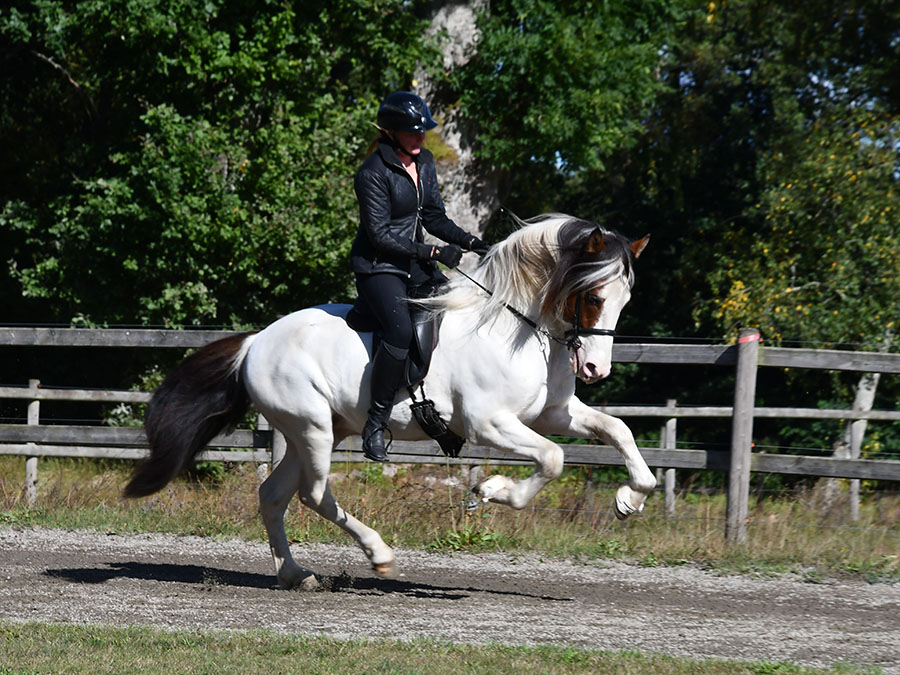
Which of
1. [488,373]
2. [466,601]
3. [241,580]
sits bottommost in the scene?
[241,580]

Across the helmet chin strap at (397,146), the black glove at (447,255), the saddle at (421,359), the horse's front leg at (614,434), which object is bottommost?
the horse's front leg at (614,434)

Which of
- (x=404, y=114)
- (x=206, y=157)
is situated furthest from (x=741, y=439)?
(x=206, y=157)

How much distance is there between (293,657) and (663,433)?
19.4 ft

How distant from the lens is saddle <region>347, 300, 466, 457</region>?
6090 millimetres

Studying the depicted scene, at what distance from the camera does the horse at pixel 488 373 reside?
19.4ft

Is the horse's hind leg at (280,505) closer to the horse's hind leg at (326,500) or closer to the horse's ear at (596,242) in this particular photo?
the horse's hind leg at (326,500)

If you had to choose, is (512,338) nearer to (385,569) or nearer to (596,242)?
(596,242)

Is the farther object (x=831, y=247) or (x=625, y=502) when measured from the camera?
(x=831, y=247)

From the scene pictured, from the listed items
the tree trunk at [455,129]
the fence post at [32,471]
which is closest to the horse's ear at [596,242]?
the fence post at [32,471]

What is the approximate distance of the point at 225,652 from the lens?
4805mm

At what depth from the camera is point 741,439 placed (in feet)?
25.6

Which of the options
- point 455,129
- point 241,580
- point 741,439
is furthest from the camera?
point 455,129

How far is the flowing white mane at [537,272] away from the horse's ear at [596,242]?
4 cm

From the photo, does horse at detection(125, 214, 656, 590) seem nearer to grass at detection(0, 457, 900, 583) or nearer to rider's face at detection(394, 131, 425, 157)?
rider's face at detection(394, 131, 425, 157)
